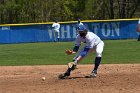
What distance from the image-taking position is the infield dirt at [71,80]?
33.9 ft

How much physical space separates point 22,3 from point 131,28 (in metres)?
19.5

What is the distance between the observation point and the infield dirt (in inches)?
407

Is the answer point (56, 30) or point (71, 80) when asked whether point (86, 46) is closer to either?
point (71, 80)

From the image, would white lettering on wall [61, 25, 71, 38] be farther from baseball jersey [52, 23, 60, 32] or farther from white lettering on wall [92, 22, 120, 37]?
white lettering on wall [92, 22, 120, 37]

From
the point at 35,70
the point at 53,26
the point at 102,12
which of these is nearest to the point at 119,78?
the point at 35,70

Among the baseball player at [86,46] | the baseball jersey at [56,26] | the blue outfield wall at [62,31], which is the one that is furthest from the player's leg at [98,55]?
the blue outfield wall at [62,31]

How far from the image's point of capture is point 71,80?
1184 centimetres

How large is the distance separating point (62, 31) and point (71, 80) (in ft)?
72.5

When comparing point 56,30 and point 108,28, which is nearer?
point 56,30

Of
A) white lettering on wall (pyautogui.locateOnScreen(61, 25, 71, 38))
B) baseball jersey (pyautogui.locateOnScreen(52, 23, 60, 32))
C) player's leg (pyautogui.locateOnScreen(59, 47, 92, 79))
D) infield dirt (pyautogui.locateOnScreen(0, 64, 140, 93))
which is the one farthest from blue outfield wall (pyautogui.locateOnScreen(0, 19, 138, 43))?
player's leg (pyautogui.locateOnScreen(59, 47, 92, 79))

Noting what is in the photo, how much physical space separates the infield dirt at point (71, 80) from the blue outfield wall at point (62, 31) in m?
17.9

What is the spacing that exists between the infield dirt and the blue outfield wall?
17.9 meters

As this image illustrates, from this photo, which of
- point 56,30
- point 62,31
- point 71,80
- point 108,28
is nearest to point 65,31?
point 62,31

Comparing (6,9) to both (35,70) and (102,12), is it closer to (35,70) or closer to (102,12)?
(102,12)
